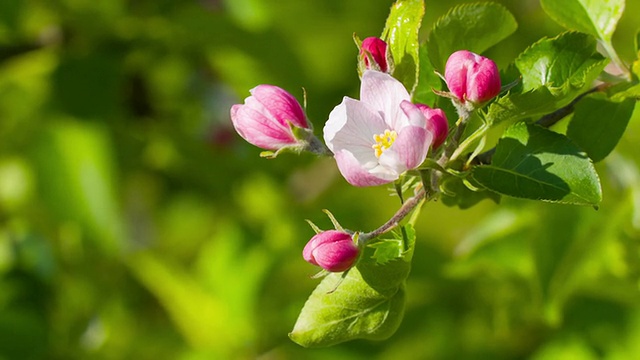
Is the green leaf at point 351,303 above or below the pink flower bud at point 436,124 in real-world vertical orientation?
below

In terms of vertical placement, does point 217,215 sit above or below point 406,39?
below

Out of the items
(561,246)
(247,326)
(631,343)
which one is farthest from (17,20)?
(631,343)

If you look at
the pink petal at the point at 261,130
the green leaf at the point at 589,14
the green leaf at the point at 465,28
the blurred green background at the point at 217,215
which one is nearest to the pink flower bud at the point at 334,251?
the pink petal at the point at 261,130

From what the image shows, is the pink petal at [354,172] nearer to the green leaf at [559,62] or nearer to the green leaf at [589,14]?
the green leaf at [559,62]

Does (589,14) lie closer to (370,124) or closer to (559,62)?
(559,62)

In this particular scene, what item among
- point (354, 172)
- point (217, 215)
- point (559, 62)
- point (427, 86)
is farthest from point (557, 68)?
point (217, 215)

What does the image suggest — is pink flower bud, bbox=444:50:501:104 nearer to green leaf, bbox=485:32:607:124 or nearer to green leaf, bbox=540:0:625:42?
green leaf, bbox=485:32:607:124

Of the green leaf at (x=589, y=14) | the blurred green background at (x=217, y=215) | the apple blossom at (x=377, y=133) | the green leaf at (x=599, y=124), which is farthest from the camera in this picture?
the blurred green background at (x=217, y=215)
